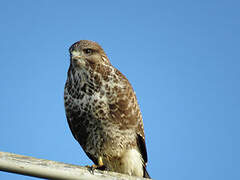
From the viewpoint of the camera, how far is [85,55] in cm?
421

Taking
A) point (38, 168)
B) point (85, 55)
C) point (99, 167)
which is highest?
point (85, 55)

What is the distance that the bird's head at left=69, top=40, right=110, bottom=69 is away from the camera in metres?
4.15

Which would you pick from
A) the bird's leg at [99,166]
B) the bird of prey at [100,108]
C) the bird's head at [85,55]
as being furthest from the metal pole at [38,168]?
the bird's head at [85,55]

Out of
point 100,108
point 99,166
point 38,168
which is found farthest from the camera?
point 100,108

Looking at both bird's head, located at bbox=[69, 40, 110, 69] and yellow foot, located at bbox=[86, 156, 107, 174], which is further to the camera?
bird's head, located at bbox=[69, 40, 110, 69]

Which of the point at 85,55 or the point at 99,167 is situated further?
the point at 85,55

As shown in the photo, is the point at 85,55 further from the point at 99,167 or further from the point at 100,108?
the point at 99,167

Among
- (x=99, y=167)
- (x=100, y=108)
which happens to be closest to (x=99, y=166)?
(x=99, y=167)

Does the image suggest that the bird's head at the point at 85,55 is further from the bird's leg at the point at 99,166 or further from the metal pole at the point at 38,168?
the metal pole at the point at 38,168

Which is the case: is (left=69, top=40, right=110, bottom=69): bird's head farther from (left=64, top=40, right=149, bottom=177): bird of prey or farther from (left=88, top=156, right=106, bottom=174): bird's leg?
(left=88, top=156, right=106, bottom=174): bird's leg

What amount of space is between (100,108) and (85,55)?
0.70 meters

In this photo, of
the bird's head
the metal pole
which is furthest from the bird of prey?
the metal pole

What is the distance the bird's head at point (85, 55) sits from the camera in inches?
163

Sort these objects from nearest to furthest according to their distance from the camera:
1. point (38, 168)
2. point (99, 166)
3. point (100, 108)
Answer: point (38, 168)
point (99, 166)
point (100, 108)
